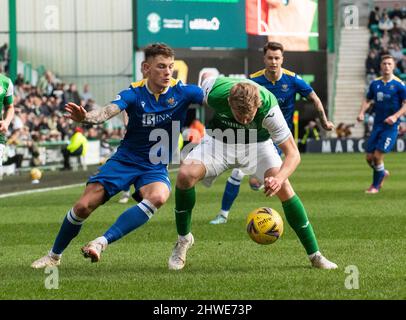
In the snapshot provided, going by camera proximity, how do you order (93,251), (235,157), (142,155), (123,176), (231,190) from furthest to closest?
(231,190) → (235,157) → (142,155) → (123,176) → (93,251)

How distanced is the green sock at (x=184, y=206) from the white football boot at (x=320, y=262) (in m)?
1.11

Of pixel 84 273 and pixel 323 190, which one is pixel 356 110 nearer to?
pixel 323 190

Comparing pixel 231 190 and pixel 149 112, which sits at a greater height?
pixel 149 112

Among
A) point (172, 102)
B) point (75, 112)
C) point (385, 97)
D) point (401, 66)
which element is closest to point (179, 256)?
point (172, 102)

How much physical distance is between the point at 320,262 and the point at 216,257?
1.30m

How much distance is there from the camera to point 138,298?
773 centimetres

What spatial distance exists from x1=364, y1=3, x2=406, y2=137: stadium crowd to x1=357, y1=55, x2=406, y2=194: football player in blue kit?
79.5 ft

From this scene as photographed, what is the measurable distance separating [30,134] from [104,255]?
64.7 ft

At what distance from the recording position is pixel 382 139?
1855 cm

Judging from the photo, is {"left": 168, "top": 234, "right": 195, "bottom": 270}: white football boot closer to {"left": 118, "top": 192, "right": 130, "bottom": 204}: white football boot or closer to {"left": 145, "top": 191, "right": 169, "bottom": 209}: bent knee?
{"left": 145, "top": 191, "right": 169, "bottom": 209}: bent knee

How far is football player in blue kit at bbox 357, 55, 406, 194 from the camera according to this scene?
18516mm

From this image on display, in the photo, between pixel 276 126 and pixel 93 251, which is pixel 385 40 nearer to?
pixel 276 126
